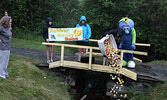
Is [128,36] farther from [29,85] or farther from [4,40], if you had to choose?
[4,40]

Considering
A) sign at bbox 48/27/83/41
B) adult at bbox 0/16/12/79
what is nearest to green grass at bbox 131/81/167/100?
sign at bbox 48/27/83/41

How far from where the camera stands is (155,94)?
18.4 ft

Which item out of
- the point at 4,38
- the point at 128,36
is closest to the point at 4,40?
the point at 4,38

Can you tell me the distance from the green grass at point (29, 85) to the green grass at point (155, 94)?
8.03 feet

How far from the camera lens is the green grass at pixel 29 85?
4.17 m

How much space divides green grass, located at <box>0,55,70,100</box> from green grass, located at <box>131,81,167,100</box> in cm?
245

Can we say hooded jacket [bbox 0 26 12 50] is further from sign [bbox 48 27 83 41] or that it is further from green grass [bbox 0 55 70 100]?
sign [bbox 48 27 83 41]

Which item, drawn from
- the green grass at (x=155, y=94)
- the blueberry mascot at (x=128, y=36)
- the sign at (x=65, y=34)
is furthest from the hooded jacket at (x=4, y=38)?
the green grass at (x=155, y=94)

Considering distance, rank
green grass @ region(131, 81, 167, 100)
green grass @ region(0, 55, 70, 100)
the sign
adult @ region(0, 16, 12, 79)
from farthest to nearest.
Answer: the sign, green grass @ region(131, 81, 167, 100), adult @ region(0, 16, 12, 79), green grass @ region(0, 55, 70, 100)

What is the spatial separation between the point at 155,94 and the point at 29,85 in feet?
12.7

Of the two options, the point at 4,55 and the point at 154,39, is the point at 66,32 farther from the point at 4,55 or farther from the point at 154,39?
the point at 154,39

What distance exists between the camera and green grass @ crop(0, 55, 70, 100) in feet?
13.7

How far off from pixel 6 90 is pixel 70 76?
126 inches

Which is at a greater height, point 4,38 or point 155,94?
point 4,38
